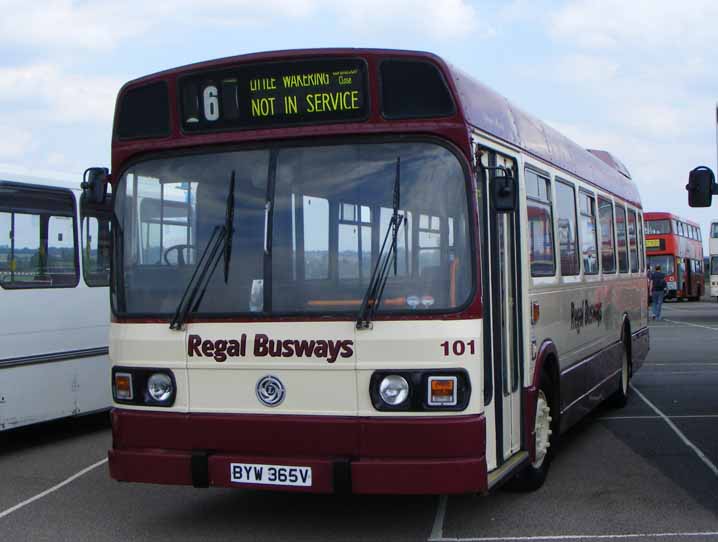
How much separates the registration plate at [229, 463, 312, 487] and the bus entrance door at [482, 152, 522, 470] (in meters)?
1.12

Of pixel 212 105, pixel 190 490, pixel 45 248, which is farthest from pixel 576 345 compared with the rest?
pixel 45 248

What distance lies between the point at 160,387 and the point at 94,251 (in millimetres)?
5174

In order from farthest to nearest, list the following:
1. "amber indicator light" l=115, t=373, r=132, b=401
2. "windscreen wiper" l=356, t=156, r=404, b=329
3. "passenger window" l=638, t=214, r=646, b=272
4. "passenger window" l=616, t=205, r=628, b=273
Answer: "passenger window" l=638, t=214, r=646, b=272 < "passenger window" l=616, t=205, r=628, b=273 < "amber indicator light" l=115, t=373, r=132, b=401 < "windscreen wiper" l=356, t=156, r=404, b=329

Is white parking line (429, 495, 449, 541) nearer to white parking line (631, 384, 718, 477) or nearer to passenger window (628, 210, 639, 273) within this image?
white parking line (631, 384, 718, 477)

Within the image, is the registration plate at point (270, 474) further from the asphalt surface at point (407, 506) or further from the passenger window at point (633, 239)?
the passenger window at point (633, 239)

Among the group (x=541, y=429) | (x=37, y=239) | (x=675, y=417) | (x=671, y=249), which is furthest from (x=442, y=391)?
(x=671, y=249)

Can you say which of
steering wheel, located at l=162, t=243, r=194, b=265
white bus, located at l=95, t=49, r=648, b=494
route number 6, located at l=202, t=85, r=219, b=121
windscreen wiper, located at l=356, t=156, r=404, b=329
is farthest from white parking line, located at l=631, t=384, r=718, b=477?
route number 6, located at l=202, t=85, r=219, b=121

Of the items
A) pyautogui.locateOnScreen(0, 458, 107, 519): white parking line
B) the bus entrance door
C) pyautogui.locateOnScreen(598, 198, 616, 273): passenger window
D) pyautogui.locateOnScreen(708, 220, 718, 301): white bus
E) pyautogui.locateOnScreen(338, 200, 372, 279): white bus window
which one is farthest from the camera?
pyautogui.locateOnScreen(708, 220, 718, 301): white bus

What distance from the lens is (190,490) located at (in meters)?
8.62

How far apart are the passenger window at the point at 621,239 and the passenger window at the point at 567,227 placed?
2.58 m

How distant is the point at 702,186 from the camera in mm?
9633

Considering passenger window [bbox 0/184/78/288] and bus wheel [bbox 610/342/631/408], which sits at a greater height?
passenger window [bbox 0/184/78/288]

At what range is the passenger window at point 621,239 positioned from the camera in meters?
12.6

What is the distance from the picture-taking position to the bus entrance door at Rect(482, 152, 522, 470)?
22.4ft
